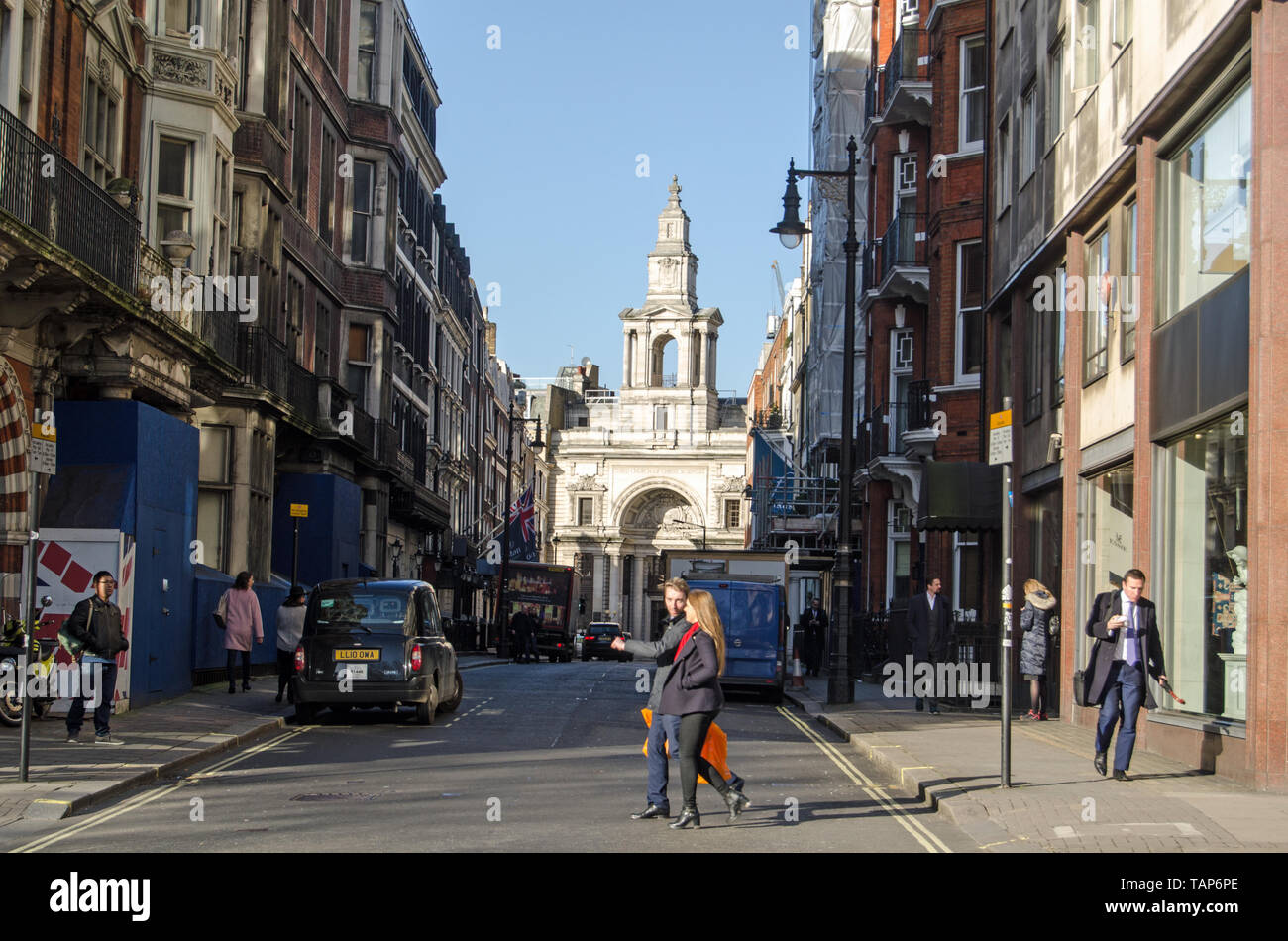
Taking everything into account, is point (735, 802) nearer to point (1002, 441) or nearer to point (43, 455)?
point (1002, 441)

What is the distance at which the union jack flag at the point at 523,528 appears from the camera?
6225 cm

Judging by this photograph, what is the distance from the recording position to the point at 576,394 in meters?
142

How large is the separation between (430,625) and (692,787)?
32.3 feet

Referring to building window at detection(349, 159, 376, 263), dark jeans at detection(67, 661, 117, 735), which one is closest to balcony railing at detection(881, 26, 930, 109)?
building window at detection(349, 159, 376, 263)

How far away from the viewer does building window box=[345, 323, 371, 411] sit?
4103 cm

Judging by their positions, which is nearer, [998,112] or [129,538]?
[129,538]

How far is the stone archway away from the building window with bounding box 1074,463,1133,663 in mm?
12228

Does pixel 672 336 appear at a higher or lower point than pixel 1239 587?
higher

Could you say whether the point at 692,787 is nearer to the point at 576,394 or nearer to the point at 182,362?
the point at 182,362

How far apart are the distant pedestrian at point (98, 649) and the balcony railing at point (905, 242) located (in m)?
22.1

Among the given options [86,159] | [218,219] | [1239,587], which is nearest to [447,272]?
[218,219]

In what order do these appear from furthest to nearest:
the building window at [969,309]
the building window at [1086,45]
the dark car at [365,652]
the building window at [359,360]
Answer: the building window at [359,360]
the building window at [969,309]
the building window at [1086,45]
the dark car at [365,652]

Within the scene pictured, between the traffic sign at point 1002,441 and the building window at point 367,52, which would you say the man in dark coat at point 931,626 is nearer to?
the traffic sign at point 1002,441

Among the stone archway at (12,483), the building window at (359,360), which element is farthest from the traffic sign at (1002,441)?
the building window at (359,360)
